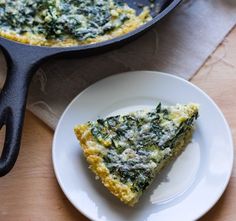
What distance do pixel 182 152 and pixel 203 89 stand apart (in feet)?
0.85

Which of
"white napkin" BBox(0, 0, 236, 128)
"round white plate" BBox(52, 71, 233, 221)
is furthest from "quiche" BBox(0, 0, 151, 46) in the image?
"round white plate" BBox(52, 71, 233, 221)

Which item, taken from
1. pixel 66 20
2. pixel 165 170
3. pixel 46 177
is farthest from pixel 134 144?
pixel 66 20

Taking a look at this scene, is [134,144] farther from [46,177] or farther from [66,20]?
[66,20]

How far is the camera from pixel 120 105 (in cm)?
179

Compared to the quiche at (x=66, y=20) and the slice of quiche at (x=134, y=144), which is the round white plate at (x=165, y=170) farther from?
the quiche at (x=66, y=20)

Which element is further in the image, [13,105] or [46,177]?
[46,177]

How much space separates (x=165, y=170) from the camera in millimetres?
1697

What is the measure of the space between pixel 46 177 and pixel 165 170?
15.2 inches

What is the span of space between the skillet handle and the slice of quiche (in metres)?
0.20

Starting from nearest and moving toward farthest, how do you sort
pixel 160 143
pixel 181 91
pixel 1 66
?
pixel 160 143
pixel 181 91
pixel 1 66

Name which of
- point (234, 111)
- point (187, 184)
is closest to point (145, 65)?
point (234, 111)

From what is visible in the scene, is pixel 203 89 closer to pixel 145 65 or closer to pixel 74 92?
pixel 145 65

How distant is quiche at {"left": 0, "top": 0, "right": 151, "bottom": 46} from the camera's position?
1877 mm

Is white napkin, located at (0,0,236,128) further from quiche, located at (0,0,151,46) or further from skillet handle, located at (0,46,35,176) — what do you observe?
skillet handle, located at (0,46,35,176)
